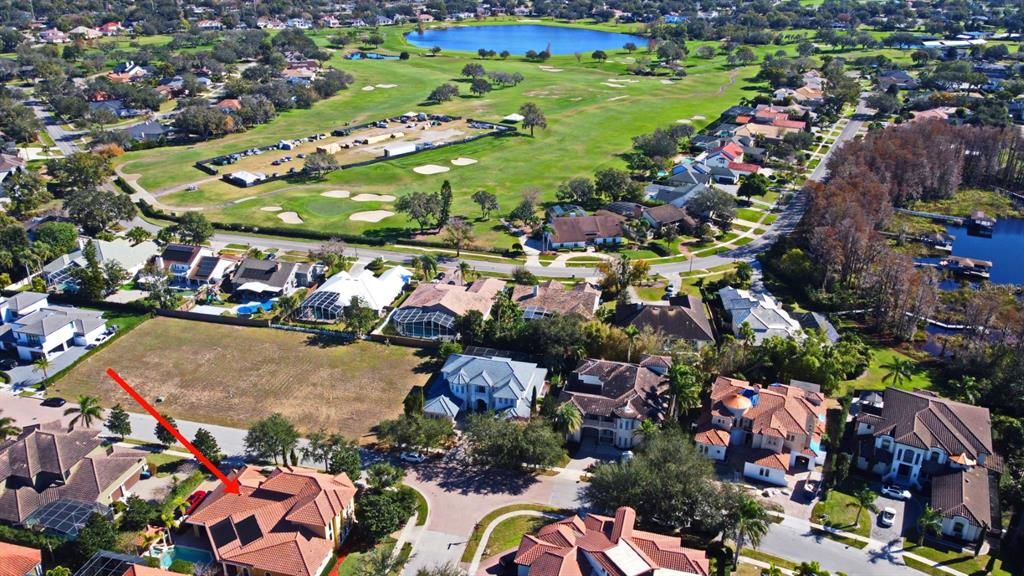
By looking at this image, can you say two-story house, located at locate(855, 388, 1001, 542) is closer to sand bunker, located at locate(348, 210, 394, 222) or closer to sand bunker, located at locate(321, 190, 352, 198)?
sand bunker, located at locate(348, 210, 394, 222)

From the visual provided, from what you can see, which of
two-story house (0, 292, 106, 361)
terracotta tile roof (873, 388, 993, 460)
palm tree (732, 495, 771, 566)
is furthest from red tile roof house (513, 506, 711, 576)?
two-story house (0, 292, 106, 361)

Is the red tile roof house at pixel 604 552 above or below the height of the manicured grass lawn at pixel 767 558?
above

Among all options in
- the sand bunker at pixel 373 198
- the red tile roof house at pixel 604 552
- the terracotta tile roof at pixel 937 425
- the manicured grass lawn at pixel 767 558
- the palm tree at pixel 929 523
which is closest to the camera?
the red tile roof house at pixel 604 552

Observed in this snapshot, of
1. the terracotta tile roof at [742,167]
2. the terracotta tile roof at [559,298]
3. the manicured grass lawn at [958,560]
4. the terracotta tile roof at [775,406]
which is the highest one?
the terracotta tile roof at [742,167]

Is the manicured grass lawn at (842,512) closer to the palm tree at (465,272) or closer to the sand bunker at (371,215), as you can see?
the palm tree at (465,272)

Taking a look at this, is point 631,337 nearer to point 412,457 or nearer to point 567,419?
point 567,419

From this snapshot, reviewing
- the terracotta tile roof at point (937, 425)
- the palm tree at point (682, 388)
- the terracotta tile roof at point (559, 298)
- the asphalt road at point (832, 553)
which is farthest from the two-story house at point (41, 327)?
the terracotta tile roof at point (937, 425)

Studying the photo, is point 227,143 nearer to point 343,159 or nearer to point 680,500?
point 343,159
